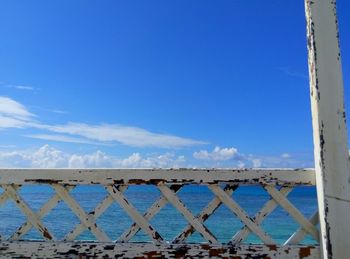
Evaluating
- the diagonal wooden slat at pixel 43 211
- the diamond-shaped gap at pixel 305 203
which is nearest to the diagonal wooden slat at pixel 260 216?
the diagonal wooden slat at pixel 43 211

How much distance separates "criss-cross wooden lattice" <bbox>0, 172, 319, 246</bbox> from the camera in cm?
243

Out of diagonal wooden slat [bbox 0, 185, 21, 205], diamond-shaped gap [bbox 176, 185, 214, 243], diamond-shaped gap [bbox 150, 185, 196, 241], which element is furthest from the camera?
diamond-shaped gap [bbox 150, 185, 196, 241]

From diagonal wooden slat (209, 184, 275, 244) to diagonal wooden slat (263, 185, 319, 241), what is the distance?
211 mm

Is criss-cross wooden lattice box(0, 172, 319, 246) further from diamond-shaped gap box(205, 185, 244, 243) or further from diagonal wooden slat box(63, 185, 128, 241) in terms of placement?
diamond-shaped gap box(205, 185, 244, 243)

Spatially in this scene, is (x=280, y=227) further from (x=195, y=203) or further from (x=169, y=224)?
(x=195, y=203)

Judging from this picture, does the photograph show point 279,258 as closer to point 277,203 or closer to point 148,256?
point 277,203

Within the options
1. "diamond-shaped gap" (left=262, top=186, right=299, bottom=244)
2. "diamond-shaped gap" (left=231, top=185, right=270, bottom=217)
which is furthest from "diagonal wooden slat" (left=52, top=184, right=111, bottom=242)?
"diamond-shaped gap" (left=262, top=186, right=299, bottom=244)

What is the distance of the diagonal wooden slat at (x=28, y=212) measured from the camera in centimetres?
248

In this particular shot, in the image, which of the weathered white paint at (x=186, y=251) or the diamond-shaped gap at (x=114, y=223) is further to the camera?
the diamond-shaped gap at (x=114, y=223)

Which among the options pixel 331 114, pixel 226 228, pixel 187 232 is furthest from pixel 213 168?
pixel 226 228

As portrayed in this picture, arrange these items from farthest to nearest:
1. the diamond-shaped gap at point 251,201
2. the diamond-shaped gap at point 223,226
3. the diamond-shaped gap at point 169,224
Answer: the diamond-shaped gap at point 251,201 → the diamond-shaped gap at point 169,224 → the diamond-shaped gap at point 223,226

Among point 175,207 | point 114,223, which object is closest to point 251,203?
point 114,223

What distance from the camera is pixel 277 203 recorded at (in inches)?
97.2

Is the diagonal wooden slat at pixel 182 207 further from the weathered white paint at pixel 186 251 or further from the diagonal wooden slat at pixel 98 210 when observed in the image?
the diagonal wooden slat at pixel 98 210
